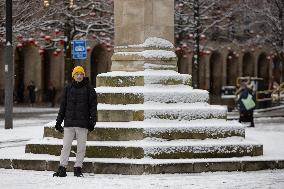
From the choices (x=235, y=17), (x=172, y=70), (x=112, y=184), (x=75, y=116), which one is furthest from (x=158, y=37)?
(x=235, y=17)

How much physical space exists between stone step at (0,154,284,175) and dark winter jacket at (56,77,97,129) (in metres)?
0.88

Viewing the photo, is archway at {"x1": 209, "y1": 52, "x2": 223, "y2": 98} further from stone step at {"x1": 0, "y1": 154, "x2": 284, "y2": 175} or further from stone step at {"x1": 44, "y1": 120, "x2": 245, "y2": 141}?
stone step at {"x1": 0, "y1": 154, "x2": 284, "y2": 175}

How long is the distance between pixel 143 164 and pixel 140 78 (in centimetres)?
294

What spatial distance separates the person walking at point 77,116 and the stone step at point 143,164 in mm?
546

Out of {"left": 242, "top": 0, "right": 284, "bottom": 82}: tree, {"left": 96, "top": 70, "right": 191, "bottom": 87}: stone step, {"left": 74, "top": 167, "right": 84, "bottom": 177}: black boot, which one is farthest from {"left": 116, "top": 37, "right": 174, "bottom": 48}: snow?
{"left": 242, "top": 0, "right": 284, "bottom": 82}: tree

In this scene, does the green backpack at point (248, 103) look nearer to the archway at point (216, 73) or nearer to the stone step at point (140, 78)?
the stone step at point (140, 78)

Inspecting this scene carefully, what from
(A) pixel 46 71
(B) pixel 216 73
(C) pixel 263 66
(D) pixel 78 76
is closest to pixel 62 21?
(A) pixel 46 71

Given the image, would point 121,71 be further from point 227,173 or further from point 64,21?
point 64,21

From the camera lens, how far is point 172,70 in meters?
16.6

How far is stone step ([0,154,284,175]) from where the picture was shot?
44.2 feet

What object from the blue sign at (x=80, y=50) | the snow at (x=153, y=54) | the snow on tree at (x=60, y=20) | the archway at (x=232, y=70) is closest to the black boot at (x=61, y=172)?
the snow at (x=153, y=54)

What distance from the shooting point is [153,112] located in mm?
14891

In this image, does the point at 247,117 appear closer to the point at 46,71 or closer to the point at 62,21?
the point at 62,21

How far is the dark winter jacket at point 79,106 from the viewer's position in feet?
43.4
